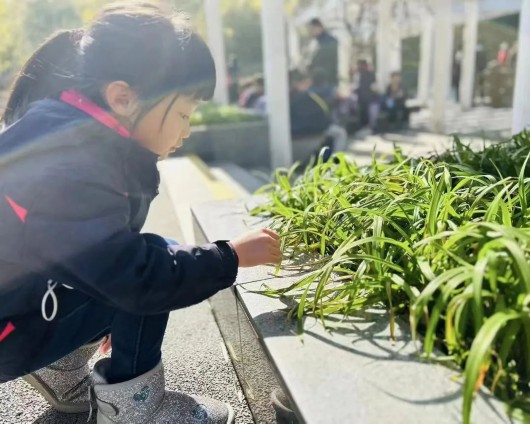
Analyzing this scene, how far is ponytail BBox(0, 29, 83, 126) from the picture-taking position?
1.70 meters

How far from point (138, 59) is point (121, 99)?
0.12 metres

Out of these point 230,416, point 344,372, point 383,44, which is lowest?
point 230,416

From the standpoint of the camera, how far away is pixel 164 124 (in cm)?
165

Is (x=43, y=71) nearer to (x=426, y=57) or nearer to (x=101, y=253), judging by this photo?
(x=101, y=253)

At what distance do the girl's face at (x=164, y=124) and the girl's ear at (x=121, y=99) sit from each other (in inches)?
1.8

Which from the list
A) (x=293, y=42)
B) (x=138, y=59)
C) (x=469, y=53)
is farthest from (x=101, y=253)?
(x=293, y=42)

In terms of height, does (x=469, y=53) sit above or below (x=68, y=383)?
above

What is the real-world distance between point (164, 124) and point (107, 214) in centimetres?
37

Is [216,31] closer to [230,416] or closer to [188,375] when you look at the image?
[188,375]

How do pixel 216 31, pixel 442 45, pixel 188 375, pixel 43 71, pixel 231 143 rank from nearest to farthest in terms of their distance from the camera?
pixel 43 71 → pixel 188 375 → pixel 231 143 → pixel 442 45 → pixel 216 31

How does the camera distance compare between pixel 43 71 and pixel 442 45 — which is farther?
pixel 442 45

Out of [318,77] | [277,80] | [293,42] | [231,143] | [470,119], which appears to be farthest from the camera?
[293,42]

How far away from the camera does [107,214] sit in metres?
1.42

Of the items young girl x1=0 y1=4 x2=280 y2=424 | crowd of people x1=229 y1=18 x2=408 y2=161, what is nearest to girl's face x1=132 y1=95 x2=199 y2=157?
young girl x1=0 y1=4 x2=280 y2=424
